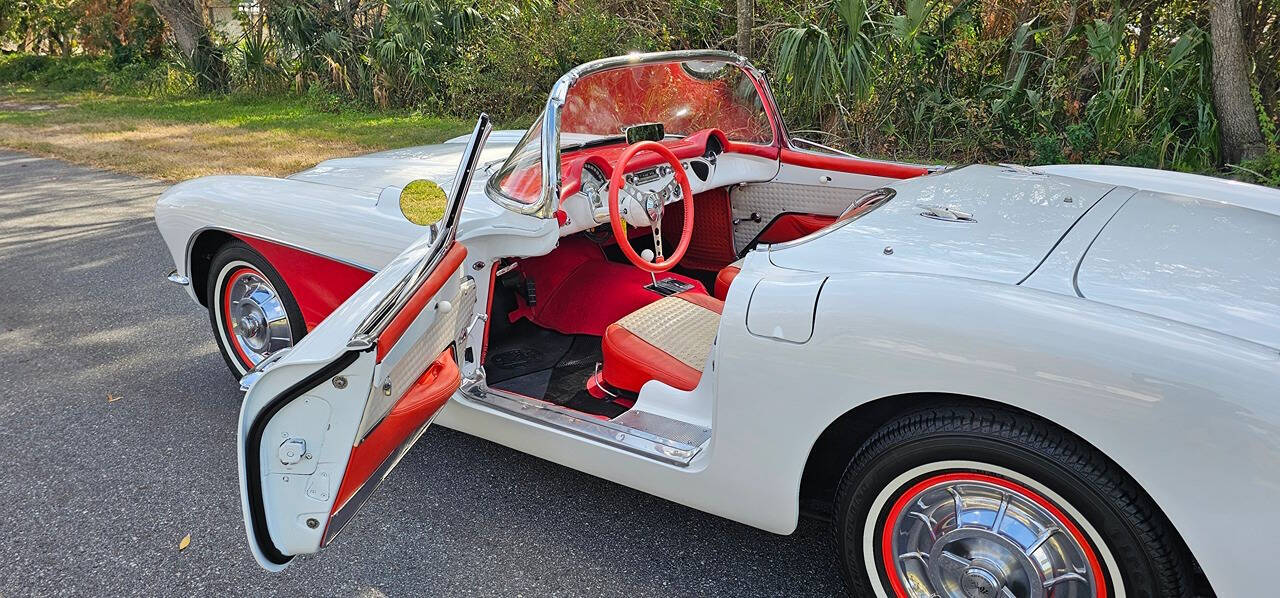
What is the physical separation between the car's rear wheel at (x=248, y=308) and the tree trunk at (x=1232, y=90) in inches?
253

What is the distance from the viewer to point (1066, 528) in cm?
183

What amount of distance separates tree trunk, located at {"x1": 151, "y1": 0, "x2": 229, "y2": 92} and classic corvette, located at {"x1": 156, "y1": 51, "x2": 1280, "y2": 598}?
1340 centimetres

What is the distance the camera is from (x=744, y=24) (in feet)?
27.5

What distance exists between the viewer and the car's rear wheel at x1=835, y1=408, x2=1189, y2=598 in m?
1.74

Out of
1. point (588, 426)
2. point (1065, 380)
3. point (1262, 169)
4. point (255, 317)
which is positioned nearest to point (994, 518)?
point (1065, 380)

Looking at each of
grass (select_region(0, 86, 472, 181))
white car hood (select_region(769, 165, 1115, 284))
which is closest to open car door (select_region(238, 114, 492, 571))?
white car hood (select_region(769, 165, 1115, 284))

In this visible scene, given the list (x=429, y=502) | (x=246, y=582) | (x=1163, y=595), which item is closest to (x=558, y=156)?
(x=429, y=502)

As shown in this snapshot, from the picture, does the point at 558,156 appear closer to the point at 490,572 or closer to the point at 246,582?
the point at 490,572

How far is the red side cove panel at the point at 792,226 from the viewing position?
3.90m

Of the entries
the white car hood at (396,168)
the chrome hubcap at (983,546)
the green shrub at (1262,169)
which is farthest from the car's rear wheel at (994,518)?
the green shrub at (1262,169)

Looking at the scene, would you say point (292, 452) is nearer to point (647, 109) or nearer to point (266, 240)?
point (266, 240)

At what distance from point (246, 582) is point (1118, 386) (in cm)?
237

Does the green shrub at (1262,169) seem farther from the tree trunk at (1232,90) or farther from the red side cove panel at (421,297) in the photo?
the red side cove panel at (421,297)

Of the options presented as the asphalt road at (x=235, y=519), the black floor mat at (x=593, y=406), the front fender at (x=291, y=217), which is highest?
the front fender at (x=291, y=217)
